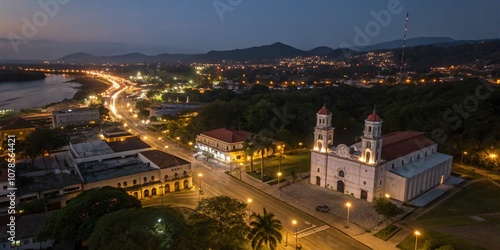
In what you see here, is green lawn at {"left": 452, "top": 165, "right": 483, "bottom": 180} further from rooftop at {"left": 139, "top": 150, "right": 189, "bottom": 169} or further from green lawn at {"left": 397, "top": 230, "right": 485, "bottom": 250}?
rooftop at {"left": 139, "top": 150, "right": 189, "bottom": 169}

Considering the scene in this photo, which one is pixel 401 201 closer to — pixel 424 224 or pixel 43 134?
pixel 424 224

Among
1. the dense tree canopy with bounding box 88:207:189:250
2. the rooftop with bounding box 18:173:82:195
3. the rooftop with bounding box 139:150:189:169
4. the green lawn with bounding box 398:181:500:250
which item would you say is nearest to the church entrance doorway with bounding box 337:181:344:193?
the green lawn with bounding box 398:181:500:250

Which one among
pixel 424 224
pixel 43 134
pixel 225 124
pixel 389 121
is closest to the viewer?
pixel 424 224

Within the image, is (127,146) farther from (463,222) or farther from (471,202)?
(471,202)

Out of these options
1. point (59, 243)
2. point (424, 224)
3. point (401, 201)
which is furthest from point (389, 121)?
point (59, 243)

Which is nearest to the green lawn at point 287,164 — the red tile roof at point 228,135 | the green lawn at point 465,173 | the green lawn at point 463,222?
the red tile roof at point 228,135

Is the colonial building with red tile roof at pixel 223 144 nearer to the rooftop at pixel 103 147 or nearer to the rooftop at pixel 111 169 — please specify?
the rooftop at pixel 103 147
